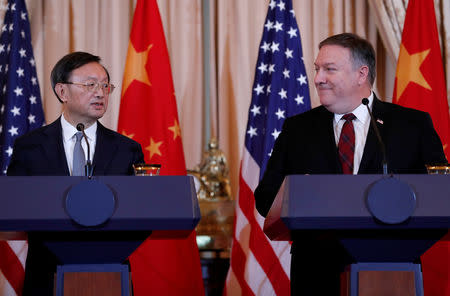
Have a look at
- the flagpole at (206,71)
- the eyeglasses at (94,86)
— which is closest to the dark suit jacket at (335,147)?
the eyeglasses at (94,86)

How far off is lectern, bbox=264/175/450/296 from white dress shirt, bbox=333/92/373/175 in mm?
695

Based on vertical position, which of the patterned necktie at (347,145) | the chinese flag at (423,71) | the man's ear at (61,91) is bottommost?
the patterned necktie at (347,145)

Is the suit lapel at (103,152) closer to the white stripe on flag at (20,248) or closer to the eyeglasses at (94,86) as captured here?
the eyeglasses at (94,86)

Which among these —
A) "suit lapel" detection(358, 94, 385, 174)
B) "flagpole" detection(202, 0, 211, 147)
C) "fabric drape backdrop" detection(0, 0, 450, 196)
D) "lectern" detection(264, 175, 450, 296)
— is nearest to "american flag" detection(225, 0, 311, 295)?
"fabric drape backdrop" detection(0, 0, 450, 196)

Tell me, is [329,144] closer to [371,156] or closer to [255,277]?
[371,156]

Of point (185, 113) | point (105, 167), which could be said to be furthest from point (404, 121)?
point (185, 113)

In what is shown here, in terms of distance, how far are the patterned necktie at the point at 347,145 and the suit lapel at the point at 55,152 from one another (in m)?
1.14

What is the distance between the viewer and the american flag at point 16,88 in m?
4.52

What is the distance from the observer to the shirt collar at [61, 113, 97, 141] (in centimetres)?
291

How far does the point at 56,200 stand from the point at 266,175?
1058 mm

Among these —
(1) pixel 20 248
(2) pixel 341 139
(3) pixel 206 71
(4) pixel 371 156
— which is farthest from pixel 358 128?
(3) pixel 206 71

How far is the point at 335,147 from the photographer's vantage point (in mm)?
2613

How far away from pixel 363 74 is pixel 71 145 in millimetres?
1298

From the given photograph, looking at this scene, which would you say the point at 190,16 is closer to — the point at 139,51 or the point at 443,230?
the point at 139,51
